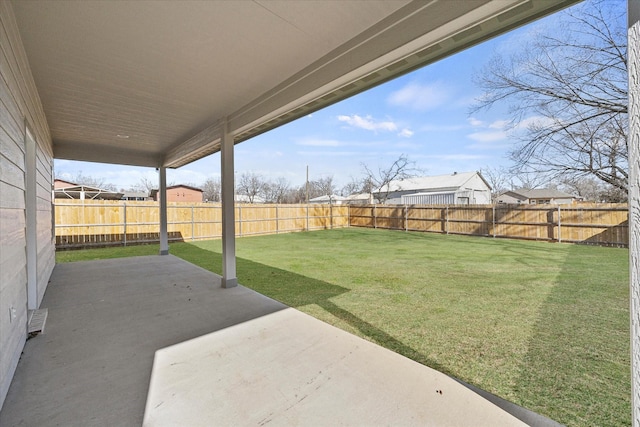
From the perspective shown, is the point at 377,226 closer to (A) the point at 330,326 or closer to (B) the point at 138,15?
(A) the point at 330,326

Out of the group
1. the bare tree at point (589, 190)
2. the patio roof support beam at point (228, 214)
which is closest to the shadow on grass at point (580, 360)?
the patio roof support beam at point (228, 214)

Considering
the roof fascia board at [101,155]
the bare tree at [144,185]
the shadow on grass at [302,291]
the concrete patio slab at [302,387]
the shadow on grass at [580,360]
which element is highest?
the bare tree at [144,185]

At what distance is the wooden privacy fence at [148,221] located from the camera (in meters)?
9.73

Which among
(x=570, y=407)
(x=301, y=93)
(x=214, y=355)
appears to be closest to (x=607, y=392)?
(x=570, y=407)

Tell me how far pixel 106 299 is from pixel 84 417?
113 inches

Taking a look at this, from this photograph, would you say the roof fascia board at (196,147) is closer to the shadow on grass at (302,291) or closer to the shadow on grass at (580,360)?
the shadow on grass at (302,291)

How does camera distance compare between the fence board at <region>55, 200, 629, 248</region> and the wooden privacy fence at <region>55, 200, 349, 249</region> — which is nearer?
the fence board at <region>55, 200, 629, 248</region>

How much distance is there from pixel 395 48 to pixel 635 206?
164 centimetres

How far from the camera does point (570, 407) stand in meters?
1.90

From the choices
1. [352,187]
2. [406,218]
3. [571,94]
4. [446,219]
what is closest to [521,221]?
[446,219]

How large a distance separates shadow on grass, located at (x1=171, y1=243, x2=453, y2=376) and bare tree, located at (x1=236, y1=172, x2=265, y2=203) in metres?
27.5

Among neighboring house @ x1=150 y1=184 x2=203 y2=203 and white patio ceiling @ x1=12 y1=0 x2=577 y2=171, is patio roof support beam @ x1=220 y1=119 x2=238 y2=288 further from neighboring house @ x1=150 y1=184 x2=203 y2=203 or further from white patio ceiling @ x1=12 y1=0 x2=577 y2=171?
neighboring house @ x1=150 y1=184 x2=203 y2=203

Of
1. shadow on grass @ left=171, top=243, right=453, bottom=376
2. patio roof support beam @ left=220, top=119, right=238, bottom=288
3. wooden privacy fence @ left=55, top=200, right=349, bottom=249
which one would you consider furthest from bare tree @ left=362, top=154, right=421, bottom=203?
patio roof support beam @ left=220, top=119, right=238, bottom=288

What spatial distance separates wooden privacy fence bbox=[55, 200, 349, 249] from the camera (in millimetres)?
9734
